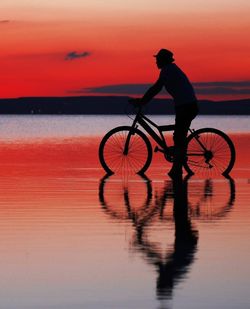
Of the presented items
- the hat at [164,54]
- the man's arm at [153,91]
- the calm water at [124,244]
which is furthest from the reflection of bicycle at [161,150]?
the calm water at [124,244]

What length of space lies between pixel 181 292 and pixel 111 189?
311 inches

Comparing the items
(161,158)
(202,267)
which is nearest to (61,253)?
(202,267)

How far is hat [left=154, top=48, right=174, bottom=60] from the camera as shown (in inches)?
617

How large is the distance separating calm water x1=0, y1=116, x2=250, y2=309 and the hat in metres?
2.04

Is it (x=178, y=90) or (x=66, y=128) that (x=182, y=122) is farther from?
(x=66, y=128)

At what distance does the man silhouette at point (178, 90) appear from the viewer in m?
15.8

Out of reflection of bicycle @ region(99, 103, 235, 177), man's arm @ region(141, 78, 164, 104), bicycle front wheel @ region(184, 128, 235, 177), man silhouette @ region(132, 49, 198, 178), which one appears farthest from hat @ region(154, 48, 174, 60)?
bicycle front wheel @ region(184, 128, 235, 177)

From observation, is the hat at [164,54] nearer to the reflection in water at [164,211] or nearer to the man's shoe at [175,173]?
the man's shoe at [175,173]

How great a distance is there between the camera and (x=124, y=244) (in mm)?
8359

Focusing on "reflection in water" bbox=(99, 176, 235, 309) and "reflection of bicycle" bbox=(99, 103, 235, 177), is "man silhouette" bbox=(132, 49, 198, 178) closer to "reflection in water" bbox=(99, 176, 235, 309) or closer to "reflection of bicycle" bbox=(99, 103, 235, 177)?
"reflection of bicycle" bbox=(99, 103, 235, 177)

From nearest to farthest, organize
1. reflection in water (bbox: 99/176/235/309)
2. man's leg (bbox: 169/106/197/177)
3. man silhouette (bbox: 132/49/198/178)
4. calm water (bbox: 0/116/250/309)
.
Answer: calm water (bbox: 0/116/250/309) < reflection in water (bbox: 99/176/235/309) < man silhouette (bbox: 132/49/198/178) < man's leg (bbox: 169/106/197/177)

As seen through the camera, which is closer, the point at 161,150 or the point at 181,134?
the point at 181,134

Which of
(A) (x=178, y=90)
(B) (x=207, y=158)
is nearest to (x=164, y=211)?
(A) (x=178, y=90)

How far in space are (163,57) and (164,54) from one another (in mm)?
60
